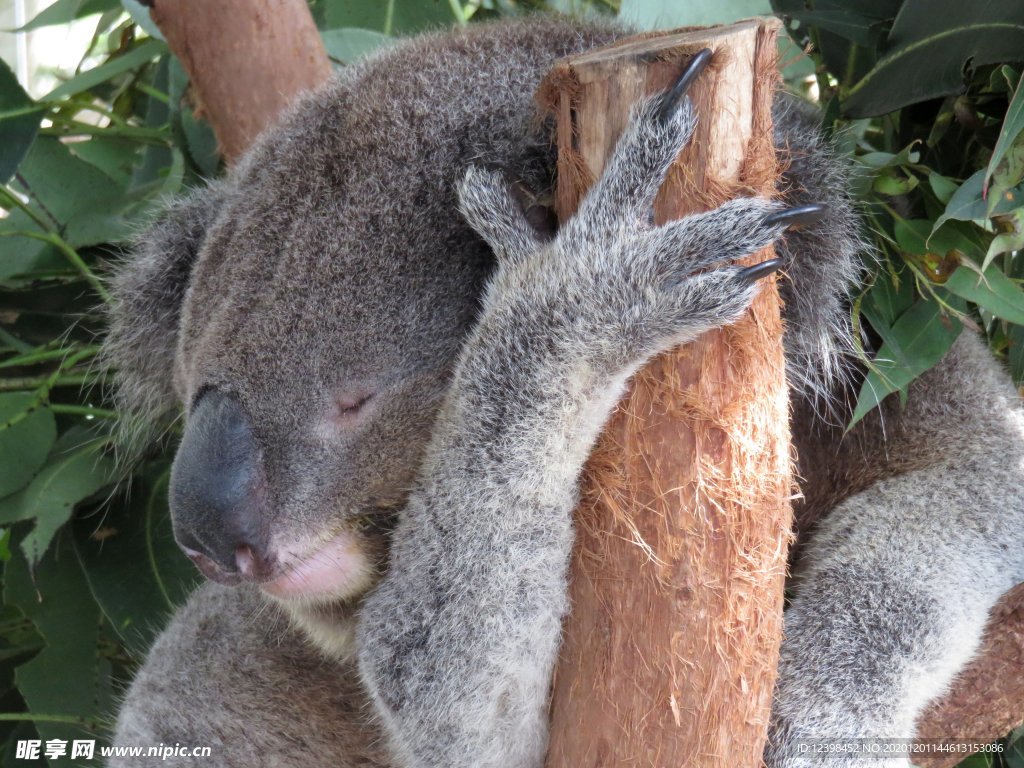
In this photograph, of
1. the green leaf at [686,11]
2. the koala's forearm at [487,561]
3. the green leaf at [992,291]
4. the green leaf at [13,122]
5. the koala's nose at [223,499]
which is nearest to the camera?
the koala's forearm at [487,561]

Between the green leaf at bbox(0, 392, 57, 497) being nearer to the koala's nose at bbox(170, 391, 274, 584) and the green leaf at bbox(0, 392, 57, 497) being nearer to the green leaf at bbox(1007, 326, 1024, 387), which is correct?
the koala's nose at bbox(170, 391, 274, 584)

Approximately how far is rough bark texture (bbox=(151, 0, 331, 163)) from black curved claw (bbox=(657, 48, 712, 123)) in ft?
4.73

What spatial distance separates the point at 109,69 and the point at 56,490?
1246 millimetres

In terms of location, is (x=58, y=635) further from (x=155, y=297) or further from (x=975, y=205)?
(x=975, y=205)

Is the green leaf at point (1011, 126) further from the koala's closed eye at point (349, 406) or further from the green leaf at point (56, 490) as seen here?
the green leaf at point (56, 490)

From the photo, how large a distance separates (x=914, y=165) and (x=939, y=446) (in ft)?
1.76

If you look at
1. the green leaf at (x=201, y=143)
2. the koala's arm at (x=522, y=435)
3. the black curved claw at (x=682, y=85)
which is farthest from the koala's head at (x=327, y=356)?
the green leaf at (x=201, y=143)

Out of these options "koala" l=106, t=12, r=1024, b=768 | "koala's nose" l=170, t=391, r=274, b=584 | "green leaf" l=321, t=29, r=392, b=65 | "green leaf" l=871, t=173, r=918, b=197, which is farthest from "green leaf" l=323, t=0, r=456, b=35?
"koala's nose" l=170, t=391, r=274, b=584

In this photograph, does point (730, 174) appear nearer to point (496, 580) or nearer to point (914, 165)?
point (496, 580)

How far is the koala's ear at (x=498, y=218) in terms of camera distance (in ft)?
→ 4.68

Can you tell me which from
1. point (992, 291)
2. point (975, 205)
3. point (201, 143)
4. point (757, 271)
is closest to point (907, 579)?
point (992, 291)

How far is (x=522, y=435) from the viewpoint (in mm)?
1350

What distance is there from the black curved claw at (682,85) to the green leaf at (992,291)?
0.76 meters

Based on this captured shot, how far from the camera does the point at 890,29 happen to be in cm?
203
